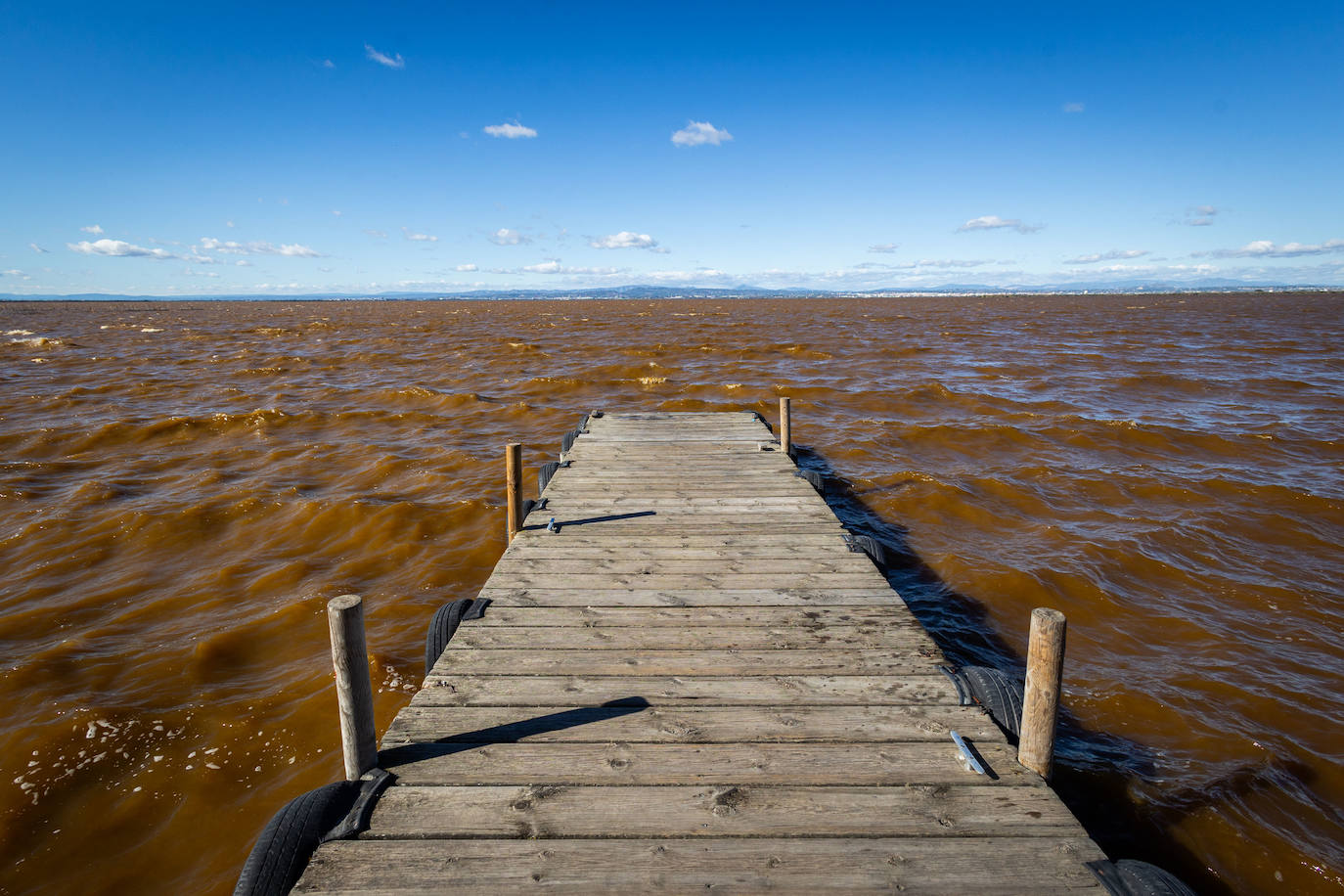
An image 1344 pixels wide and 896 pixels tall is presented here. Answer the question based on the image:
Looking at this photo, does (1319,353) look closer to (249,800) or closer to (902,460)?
(902,460)

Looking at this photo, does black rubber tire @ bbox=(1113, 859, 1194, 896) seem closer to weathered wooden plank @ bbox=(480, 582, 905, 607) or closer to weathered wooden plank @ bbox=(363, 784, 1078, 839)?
weathered wooden plank @ bbox=(363, 784, 1078, 839)

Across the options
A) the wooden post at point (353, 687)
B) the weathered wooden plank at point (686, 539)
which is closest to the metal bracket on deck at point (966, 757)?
the weathered wooden plank at point (686, 539)

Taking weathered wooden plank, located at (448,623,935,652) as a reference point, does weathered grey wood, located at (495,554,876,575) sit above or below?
above

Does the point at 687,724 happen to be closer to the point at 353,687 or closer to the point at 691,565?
the point at 353,687

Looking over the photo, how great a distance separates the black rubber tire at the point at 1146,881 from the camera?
7.96 ft

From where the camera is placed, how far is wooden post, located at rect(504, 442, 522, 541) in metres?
6.56

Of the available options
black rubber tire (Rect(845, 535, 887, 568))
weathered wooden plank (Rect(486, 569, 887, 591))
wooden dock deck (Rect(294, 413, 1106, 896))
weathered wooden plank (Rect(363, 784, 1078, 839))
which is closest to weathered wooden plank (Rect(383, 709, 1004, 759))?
wooden dock deck (Rect(294, 413, 1106, 896))

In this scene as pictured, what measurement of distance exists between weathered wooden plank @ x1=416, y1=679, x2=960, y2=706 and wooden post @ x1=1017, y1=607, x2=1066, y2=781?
57 cm

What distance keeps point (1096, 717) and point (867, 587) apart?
2.24m

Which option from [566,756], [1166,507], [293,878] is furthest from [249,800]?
[1166,507]

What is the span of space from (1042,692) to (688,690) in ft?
6.35

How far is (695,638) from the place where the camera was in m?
4.40

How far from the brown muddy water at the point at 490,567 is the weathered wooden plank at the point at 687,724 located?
1713 millimetres

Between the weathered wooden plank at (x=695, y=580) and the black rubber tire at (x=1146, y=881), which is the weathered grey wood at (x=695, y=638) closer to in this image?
the weathered wooden plank at (x=695, y=580)
